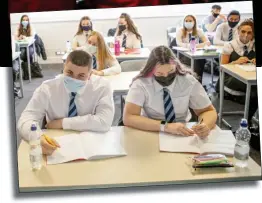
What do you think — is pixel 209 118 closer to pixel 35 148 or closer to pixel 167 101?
pixel 167 101

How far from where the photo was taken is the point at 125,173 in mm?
1461

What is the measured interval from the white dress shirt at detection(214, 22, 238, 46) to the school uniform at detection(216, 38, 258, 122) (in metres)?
0.02

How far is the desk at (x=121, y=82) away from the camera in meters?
1.50

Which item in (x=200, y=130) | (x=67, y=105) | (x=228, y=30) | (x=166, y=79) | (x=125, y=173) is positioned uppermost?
(x=228, y=30)

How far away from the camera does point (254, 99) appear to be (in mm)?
1562

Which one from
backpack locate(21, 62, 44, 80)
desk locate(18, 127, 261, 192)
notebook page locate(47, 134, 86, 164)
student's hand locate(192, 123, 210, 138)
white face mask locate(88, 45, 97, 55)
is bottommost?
desk locate(18, 127, 261, 192)

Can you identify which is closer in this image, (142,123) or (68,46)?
(68,46)

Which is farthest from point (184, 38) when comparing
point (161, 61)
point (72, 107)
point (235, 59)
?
point (72, 107)

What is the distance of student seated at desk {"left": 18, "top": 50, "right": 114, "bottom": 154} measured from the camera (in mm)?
1489

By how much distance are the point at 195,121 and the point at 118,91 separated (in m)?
0.36

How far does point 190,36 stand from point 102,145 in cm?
59

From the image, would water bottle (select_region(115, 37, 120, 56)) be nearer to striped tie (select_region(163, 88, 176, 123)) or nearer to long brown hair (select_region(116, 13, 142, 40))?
long brown hair (select_region(116, 13, 142, 40))

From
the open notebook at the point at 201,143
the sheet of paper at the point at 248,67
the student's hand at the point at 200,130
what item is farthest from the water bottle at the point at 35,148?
the sheet of paper at the point at 248,67

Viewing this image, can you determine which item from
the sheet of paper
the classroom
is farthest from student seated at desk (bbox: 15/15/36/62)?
the sheet of paper
